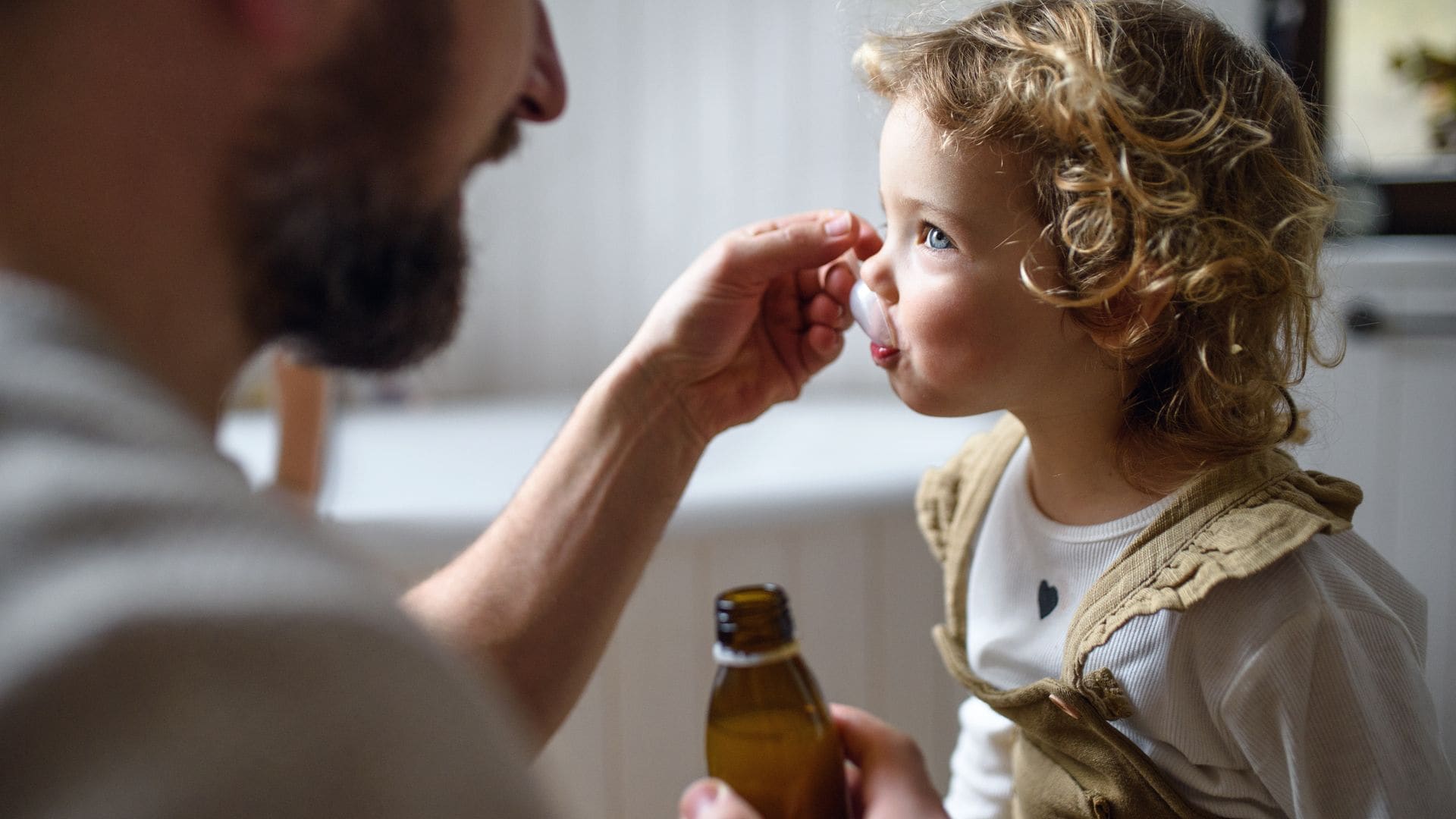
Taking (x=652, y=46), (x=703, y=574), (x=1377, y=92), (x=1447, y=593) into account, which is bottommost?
(x=1447, y=593)

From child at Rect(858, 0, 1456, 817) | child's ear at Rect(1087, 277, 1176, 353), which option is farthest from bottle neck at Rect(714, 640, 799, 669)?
child's ear at Rect(1087, 277, 1176, 353)

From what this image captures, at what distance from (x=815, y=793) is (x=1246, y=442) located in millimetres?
290

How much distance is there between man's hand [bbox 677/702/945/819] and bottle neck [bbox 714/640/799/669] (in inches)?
2.6

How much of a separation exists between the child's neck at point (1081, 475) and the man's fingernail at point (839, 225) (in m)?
0.17

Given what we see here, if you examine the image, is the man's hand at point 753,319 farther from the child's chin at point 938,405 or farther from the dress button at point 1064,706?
the dress button at point 1064,706

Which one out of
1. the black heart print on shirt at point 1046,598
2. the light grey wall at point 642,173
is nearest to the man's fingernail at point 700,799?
the black heart print on shirt at point 1046,598

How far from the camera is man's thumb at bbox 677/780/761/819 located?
1.86ft

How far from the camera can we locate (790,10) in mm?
2119

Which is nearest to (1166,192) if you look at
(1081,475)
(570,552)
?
(1081,475)

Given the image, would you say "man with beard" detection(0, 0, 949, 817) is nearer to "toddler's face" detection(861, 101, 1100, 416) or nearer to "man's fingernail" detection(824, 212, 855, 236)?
"man's fingernail" detection(824, 212, 855, 236)

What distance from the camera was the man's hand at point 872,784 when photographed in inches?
22.9

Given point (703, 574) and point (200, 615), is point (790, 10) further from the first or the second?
point (200, 615)

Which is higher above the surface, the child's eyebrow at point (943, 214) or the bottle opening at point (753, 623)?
the child's eyebrow at point (943, 214)

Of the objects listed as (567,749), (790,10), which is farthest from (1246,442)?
(790,10)
